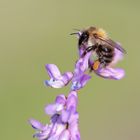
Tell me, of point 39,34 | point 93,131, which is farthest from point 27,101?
point 39,34

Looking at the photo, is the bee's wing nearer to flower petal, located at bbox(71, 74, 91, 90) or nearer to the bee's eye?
the bee's eye

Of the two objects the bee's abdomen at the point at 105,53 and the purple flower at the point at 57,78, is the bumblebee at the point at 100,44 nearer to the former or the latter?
the bee's abdomen at the point at 105,53

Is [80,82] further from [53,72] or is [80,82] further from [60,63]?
[60,63]

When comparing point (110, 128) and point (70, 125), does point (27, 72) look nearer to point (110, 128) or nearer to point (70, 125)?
point (110, 128)

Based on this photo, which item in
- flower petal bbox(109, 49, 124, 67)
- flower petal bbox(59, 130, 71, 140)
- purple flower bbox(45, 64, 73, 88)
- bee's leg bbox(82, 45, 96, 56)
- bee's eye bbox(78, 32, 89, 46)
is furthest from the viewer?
flower petal bbox(109, 49, 124, 67)

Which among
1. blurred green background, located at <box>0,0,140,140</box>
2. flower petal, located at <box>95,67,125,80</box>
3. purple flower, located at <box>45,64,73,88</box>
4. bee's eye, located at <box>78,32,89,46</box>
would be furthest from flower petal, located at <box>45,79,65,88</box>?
blurred green background, located at <box>0,0,140,140</box>
